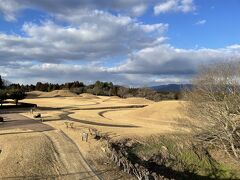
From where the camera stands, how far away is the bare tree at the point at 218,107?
109 feet

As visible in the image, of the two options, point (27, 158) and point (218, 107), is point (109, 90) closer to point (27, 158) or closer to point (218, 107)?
point (218, 107)

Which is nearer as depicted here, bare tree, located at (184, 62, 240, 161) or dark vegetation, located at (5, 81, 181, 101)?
bare tree, located at (184, 62, 240, 161)

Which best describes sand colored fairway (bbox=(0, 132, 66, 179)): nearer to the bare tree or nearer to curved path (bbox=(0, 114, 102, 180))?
curved path (bbox=(0, 114, 102, 180))

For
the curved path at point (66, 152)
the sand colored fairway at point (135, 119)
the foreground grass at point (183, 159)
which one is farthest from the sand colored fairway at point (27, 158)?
the sand colored fairway at point (135, 119)

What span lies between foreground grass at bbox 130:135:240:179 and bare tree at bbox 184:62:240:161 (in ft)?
4.55

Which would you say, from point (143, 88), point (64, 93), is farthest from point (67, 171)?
point (143, 88)

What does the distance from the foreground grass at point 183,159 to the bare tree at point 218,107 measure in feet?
4.55

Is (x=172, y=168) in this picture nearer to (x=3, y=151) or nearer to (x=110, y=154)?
(x=110, y=154)

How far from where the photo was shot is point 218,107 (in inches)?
1323

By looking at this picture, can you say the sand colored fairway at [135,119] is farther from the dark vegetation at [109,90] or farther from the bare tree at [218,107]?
the dark vegetation at [109,90]

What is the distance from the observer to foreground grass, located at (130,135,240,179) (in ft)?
104

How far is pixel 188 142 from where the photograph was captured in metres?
34.7

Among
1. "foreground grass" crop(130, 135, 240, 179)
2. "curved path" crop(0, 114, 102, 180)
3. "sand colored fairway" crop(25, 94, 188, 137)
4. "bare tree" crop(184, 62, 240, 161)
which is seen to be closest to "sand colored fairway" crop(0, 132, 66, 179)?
"curved path" crop(0, 114, 102, 180)

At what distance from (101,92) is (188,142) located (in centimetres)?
10228
